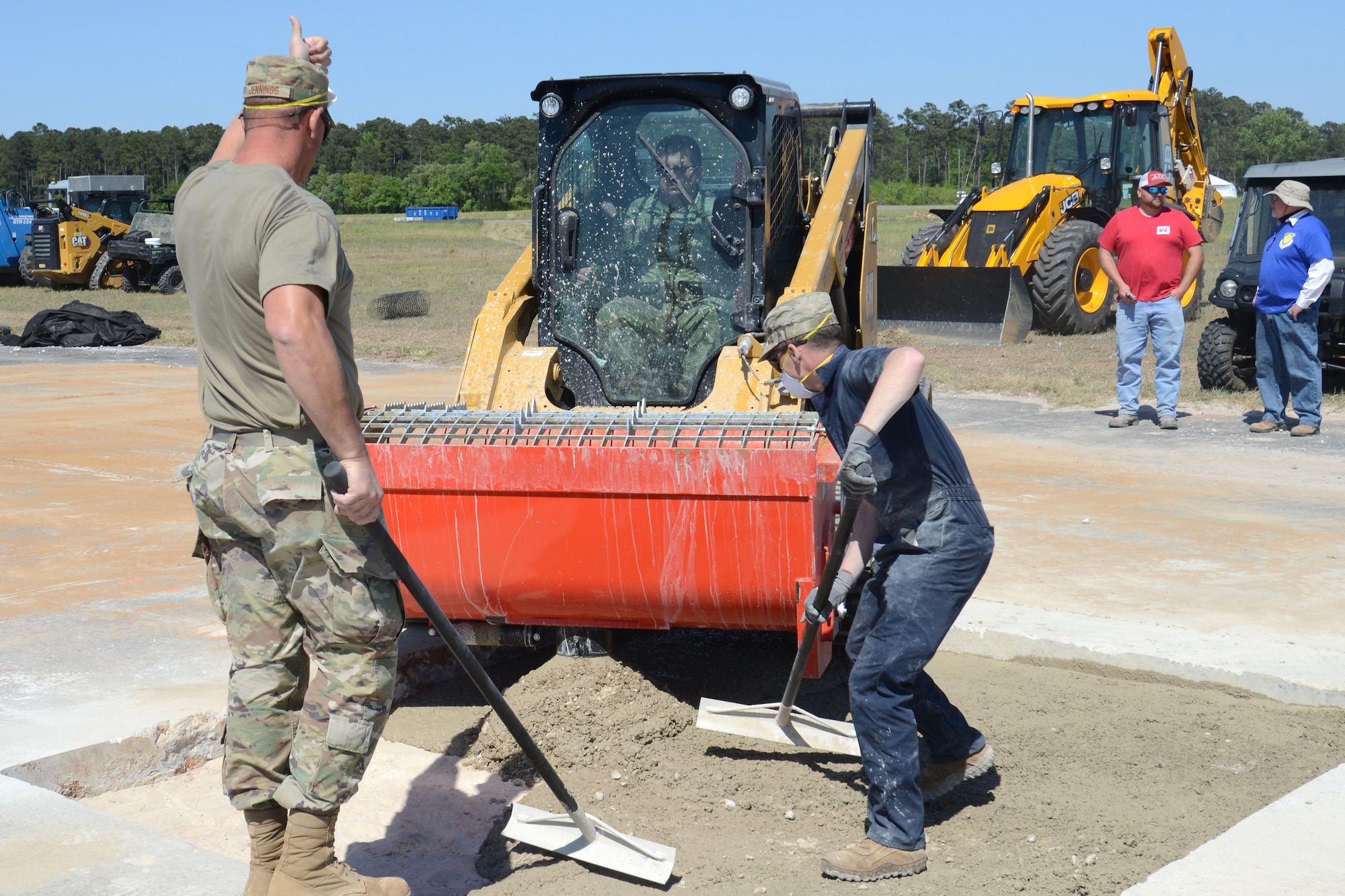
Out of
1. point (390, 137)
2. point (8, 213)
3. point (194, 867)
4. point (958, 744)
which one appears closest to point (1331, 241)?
point (958, 744)

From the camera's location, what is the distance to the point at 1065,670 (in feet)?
15.5

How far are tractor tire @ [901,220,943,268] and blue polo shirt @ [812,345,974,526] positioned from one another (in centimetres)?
1277

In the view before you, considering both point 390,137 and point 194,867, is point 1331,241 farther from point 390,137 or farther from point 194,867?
point 390,137

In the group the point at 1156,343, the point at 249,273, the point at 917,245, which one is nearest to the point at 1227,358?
the point at 1156,343

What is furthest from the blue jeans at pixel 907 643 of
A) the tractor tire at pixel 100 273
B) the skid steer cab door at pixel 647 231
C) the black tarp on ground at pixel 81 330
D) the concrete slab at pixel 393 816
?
the tractor tire at pixel 100 273

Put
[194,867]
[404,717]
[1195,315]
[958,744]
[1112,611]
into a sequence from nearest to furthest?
[194,867], [958,744], [404,717], [1112,611], [1195,315]

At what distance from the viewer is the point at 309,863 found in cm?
294

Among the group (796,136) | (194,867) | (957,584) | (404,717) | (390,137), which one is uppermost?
(390,137)

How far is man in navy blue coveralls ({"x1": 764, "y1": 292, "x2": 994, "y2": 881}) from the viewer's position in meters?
3.34

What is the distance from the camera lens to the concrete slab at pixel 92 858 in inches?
112

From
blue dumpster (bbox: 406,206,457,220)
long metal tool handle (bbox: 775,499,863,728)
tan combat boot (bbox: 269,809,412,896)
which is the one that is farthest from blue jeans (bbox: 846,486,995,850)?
blue dumpster (bbox: 406,206,457,220)

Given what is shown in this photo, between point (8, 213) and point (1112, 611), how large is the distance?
100 feet

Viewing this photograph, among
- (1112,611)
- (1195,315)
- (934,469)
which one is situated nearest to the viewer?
(934,469)

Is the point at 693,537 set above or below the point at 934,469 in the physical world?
below
